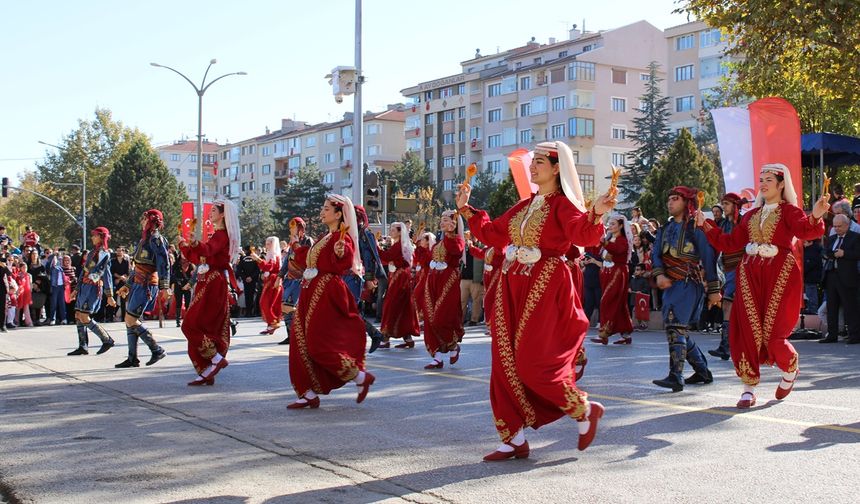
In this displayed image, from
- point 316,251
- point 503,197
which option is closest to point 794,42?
point 316,251

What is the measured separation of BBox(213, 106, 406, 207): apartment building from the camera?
336ft

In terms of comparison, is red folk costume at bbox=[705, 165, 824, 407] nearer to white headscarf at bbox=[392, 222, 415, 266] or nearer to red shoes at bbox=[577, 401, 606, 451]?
red shoes at bbox=[577, 401, 606, 451]

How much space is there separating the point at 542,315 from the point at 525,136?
72.8 meters

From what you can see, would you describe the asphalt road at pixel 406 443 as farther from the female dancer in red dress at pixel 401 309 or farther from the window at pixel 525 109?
the window at pixel 525 109

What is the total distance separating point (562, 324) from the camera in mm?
6449

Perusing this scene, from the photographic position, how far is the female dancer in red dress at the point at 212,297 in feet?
35.2

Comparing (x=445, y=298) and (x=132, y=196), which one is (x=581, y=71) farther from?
(x=445, y=298)

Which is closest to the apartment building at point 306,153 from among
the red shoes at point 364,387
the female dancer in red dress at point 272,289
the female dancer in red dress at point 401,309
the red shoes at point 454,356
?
the female dancer in red dress at point 272,289

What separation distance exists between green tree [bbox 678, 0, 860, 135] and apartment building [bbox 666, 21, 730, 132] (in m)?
48.8

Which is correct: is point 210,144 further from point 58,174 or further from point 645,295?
point 645,295

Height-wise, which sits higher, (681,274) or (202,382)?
(681,274)

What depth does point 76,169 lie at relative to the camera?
265 feet

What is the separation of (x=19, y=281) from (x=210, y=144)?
131 metres

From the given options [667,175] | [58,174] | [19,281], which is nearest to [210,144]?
[58,174]
